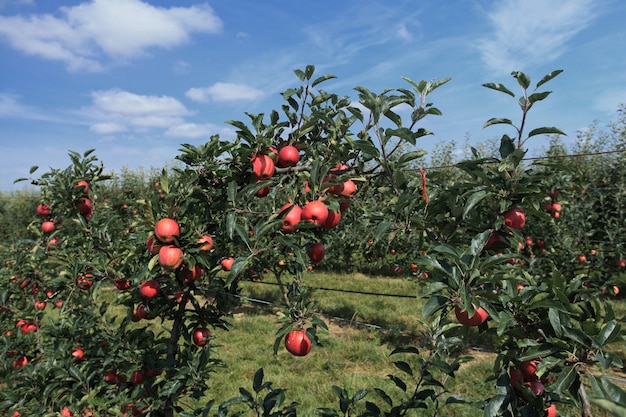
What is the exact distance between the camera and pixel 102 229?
2.46 meters

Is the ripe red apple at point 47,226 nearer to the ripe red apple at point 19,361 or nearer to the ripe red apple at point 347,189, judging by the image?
the ripe red apple at point 19,361

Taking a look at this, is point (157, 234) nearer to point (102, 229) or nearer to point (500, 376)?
point (102, 229)

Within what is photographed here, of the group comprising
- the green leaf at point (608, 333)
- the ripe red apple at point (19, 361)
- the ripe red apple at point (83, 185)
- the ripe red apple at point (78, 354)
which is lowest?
the ripe red apple at point (19, 361)

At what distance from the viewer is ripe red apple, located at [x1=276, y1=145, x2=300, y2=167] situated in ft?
5.67

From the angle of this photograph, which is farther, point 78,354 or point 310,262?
point 78,354

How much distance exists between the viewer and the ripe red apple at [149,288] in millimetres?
1758

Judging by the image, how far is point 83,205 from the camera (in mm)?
2656

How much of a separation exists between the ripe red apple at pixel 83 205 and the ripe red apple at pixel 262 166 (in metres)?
1.60

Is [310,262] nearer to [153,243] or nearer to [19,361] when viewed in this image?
[153,243]

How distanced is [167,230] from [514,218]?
1.24m

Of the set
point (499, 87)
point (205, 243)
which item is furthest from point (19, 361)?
point (499, 87)

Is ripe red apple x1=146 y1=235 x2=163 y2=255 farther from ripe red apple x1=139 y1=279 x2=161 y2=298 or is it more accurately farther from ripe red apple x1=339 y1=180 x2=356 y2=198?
ripe red apple x1=339 y1=180 x2=356 y2=198

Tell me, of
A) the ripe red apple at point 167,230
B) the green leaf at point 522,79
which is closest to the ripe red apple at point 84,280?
the ripe red apple at point 167,230

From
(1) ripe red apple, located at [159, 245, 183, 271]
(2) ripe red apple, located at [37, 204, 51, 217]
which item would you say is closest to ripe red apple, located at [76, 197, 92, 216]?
(2) ripe red apple, located at [37, 204, 51, 217]
